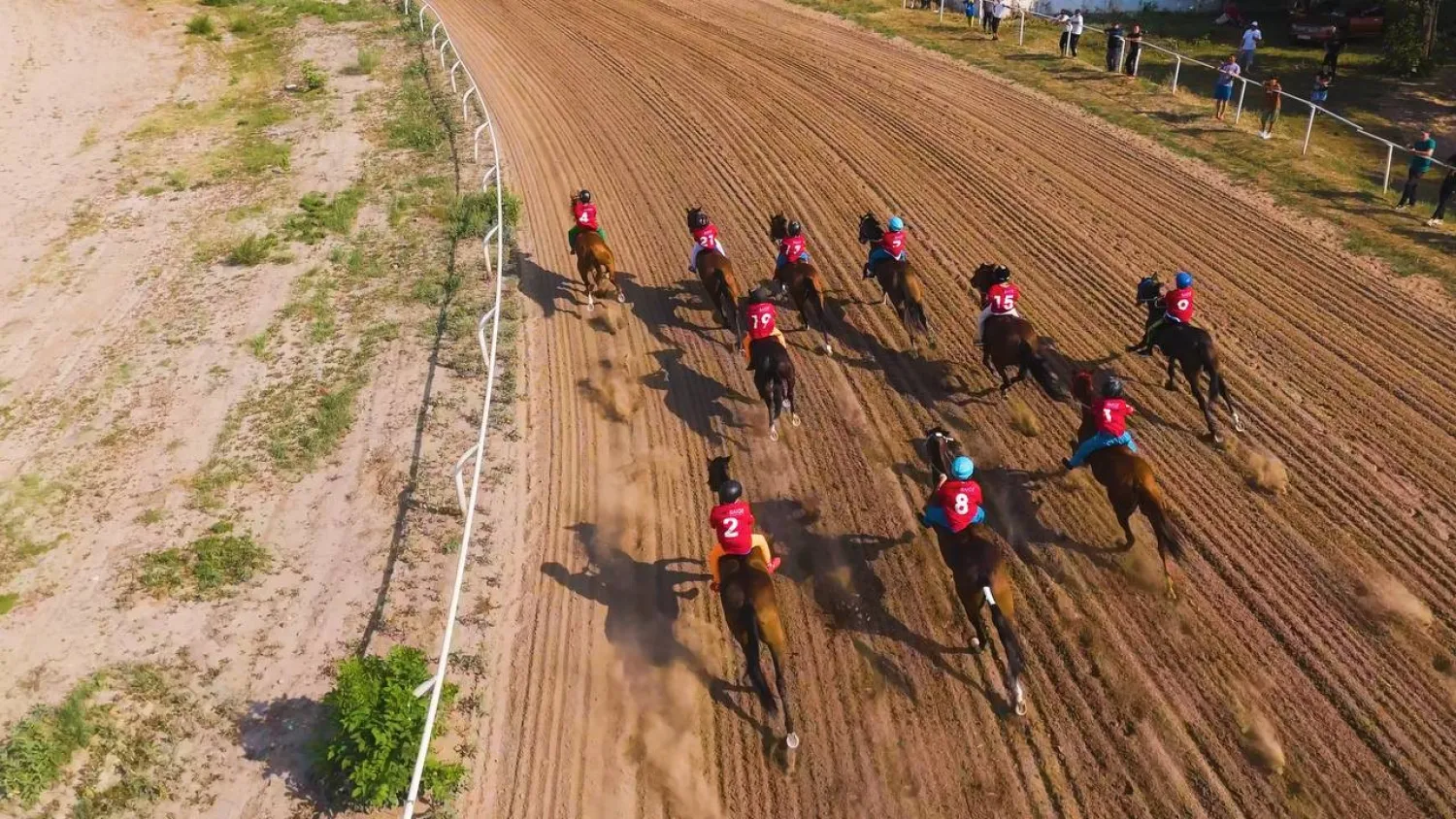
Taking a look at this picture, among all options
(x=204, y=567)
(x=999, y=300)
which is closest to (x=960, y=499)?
(x=999, y=300)

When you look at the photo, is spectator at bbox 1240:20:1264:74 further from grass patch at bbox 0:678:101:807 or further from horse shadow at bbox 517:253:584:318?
grass patch at bbox 0:678:101:807

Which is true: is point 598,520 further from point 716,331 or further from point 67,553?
point 67,553

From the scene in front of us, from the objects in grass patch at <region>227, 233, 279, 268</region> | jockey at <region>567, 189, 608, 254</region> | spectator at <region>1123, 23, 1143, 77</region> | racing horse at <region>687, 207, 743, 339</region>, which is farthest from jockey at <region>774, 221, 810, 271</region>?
spectator at <region>1123, 23, 1143, 77</region>

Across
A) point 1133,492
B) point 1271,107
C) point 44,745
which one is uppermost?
point 1271,107

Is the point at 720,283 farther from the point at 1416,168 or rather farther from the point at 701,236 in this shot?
the point at 1416,168

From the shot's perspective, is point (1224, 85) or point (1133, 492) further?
point (1224, 85)

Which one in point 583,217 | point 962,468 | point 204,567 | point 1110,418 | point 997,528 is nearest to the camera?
point 962,468

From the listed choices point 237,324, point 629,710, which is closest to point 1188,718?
point 629,710
